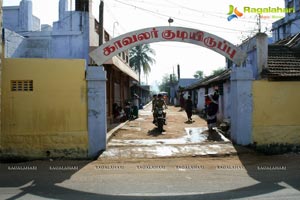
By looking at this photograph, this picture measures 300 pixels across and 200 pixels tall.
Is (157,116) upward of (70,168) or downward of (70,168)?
upward

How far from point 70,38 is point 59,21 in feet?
3.84

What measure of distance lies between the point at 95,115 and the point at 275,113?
5942 mm

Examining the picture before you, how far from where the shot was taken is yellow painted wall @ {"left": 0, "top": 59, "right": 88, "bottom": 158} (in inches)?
411

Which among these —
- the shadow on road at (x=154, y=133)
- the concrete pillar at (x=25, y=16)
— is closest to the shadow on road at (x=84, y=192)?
the shadow on road at (x=154, y=133)

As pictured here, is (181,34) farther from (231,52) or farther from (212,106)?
Answer: (212,106)

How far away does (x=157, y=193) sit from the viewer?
6477 mm

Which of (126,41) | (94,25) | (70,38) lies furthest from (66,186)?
(94,25)

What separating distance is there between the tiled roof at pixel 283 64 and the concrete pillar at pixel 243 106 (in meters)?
1.75

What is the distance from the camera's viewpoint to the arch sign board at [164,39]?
436 inches

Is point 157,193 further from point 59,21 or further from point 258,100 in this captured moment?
point 59,21

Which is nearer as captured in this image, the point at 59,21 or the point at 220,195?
the point at 220,195

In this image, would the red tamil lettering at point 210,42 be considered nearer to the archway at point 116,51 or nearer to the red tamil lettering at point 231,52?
the archway at point 116,51

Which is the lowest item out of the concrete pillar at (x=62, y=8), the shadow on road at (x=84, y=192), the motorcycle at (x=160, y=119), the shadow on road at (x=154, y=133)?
the shadow on road at (x=84, y=192)

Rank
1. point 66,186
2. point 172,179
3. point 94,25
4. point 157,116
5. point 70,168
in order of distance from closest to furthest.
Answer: point 66,186
point 172,179
point 70,168
point 157,116
point 94,25
